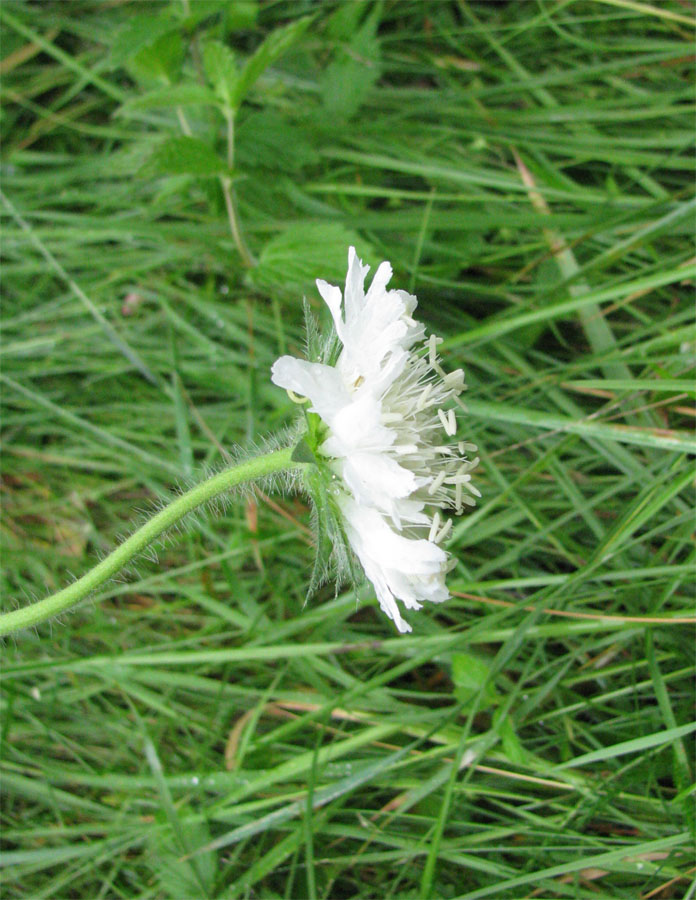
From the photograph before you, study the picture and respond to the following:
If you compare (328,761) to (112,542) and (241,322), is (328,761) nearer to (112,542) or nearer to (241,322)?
(112,542)

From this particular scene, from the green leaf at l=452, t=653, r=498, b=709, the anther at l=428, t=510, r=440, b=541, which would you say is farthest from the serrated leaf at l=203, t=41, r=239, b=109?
the green leaf at l=452, t=653, r=498, b=709

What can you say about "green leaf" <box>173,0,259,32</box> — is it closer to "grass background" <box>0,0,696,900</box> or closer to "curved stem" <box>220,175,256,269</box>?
"grass background" <box>0,0,696,900</box>

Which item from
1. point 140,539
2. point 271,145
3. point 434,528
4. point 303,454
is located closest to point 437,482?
point 434,528

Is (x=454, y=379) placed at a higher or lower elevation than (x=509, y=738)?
higher

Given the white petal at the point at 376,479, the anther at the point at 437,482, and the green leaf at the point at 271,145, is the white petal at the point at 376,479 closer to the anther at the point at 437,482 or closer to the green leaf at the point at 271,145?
the anther at the point at 437,482

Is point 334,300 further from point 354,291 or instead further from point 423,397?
point 423,397

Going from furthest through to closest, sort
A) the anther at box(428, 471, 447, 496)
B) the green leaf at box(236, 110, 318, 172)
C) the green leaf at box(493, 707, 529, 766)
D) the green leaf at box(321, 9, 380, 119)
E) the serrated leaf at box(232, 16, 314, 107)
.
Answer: the green leaf at box(321, 9, 380, 119) < the green leaf at box(236, 110, 318, 172) < the serrated leaf at box(232, 16, 314, 107) < the green leaf at box(493, 707, 529, 766) < the anther at box(428, 471, 447, 496)

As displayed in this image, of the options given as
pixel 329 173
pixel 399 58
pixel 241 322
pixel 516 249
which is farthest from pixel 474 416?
pixel 399 58
